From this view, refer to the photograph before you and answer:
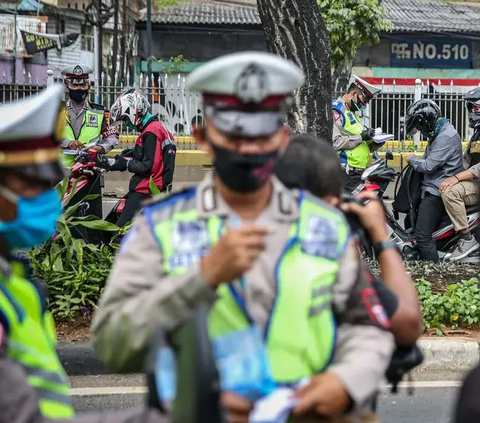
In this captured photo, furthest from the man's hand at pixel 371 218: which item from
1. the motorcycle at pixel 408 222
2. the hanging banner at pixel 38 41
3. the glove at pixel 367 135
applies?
the hanging banner at pixel 38 41

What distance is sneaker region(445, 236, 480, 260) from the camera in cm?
890

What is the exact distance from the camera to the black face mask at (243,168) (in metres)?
2.35

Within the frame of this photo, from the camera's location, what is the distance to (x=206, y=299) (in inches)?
86.0

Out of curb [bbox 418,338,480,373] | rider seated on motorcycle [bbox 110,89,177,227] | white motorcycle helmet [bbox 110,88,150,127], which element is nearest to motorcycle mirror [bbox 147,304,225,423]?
curb [bbox 418,338,480,373]

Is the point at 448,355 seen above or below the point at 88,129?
below

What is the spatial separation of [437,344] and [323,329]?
13.5 feet

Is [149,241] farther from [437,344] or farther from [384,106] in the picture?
[384,106]

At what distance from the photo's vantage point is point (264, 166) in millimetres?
2363

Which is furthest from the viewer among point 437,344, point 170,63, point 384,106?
point 170,63

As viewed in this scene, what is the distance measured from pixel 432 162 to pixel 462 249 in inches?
33.1

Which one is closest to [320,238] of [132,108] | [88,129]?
[132,108]

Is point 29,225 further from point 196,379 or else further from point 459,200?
point 459,200

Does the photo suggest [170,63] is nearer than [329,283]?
No

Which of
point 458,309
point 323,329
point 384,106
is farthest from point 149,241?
point 384,106
